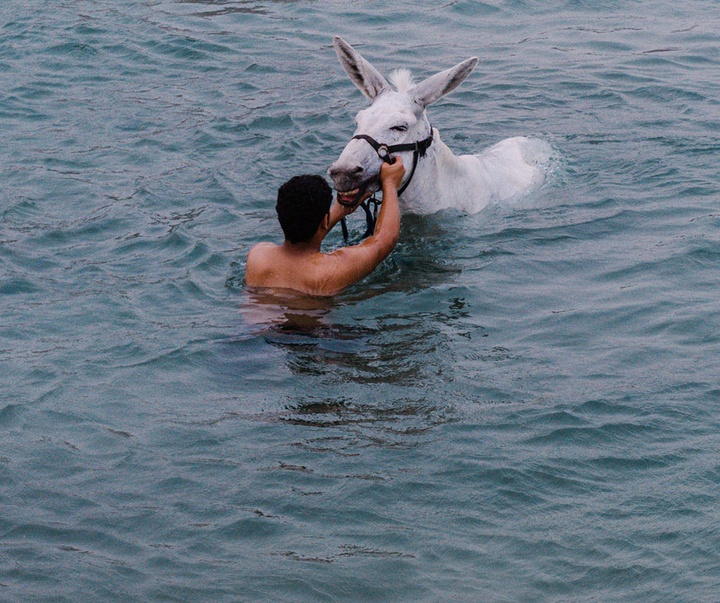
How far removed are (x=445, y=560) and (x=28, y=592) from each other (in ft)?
6.18

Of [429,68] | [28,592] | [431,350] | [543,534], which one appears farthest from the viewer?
[429,68]

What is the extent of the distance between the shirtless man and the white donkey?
0.56 ft

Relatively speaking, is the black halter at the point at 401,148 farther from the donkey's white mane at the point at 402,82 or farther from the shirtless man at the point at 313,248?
the donkey's white mane at the point at 402,82

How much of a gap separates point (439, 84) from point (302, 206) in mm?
1728

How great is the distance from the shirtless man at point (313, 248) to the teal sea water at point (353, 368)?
208 mm

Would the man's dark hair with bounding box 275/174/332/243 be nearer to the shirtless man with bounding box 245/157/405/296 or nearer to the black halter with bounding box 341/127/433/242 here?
the shirtless man with bounding box 245/157/405/296

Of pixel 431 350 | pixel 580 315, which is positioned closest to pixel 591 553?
pixel 431 350

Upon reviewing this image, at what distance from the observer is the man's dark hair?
284 inches

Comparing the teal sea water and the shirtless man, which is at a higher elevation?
the shirtless man

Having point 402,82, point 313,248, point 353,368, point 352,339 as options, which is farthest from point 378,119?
point 353,368

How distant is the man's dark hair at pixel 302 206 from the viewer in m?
7.22

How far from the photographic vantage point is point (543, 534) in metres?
5.16

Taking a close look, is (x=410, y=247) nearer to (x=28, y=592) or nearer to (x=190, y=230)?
(x=190, y=230)

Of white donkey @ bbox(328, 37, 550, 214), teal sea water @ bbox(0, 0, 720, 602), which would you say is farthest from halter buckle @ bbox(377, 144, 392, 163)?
teal sea water @ bbox(0, 0, 720, 602)
